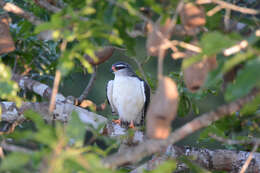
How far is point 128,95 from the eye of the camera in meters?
6.98

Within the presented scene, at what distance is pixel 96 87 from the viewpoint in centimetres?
1288

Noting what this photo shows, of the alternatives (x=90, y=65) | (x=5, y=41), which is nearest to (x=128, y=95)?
(x=5, y=41)

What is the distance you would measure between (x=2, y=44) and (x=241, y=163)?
278cm

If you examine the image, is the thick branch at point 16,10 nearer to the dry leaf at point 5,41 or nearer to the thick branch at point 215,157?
the dry leaf at point 5,41

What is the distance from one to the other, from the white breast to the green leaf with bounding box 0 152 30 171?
455 cm

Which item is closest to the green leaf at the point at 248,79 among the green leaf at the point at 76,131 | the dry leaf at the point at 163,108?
the dry leaf at the point at 163,108

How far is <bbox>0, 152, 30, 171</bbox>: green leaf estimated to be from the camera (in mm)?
2383

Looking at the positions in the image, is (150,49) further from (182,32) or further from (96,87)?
(96,87)

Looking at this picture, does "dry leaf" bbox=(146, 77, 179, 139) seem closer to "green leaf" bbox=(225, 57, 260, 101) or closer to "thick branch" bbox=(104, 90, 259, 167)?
"thick branch" bbox=(104, 90, 259, 167)

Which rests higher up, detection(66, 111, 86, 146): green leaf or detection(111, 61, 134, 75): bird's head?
detection(111, 61, 134, 75): bird's head

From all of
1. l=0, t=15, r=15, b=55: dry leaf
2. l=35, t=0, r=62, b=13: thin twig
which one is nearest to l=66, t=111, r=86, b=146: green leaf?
l=0, t=15, r=15, b=55: dry leaf

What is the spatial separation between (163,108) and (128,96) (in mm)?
4474

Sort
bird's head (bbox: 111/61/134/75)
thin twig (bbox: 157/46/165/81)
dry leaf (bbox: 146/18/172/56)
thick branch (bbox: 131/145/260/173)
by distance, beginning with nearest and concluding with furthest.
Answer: thin twig (bbox: 157/46/165/81) < dry leaf (bbox: 146/18/172/56) < thick branch (bbox: 131/145/260/173) < bird's head (bbox: 111/61/134/75)

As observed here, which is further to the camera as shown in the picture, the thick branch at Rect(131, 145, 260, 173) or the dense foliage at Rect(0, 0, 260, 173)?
the thick branch at Rect(131, 145, 260, 173)
